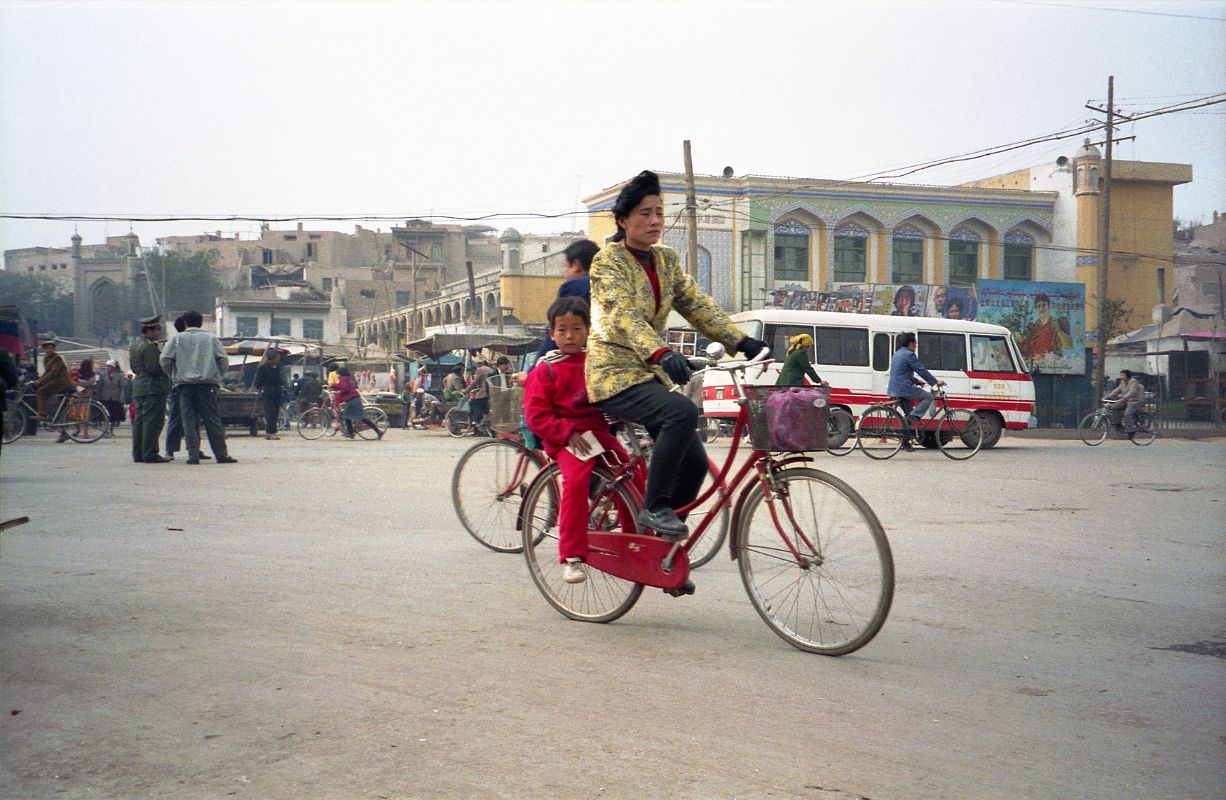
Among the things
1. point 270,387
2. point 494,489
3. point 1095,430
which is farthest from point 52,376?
point 1095,430

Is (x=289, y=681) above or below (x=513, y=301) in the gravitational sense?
below

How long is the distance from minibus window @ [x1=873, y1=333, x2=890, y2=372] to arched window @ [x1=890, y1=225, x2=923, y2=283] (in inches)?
820

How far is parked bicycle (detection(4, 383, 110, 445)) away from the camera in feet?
56.1

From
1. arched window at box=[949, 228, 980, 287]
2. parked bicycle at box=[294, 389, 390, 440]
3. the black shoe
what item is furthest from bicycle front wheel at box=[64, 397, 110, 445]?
arched window at box=[949, 228, 980, 287]

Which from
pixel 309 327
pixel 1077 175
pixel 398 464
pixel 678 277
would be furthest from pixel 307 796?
pixel 309 327

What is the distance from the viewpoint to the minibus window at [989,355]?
1961 centimetres

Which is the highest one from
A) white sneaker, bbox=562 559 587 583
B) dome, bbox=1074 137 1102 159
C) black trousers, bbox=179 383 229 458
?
dome, bbox=1074 137 1102 159

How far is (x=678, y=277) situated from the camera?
14.9 ft

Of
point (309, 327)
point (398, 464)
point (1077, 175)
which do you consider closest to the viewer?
point (398, 464)

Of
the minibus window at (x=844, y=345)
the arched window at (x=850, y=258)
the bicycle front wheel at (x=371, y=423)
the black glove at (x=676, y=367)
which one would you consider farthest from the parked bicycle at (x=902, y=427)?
the arched window at (x=850, y=258)

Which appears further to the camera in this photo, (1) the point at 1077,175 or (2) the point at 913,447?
(1) the point at 1077,175

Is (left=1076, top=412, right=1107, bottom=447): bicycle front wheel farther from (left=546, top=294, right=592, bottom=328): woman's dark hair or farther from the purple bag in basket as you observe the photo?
the purple bag in basket

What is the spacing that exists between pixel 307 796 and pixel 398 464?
11002 millimetres

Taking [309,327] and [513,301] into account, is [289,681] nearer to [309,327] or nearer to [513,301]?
[513,301]
